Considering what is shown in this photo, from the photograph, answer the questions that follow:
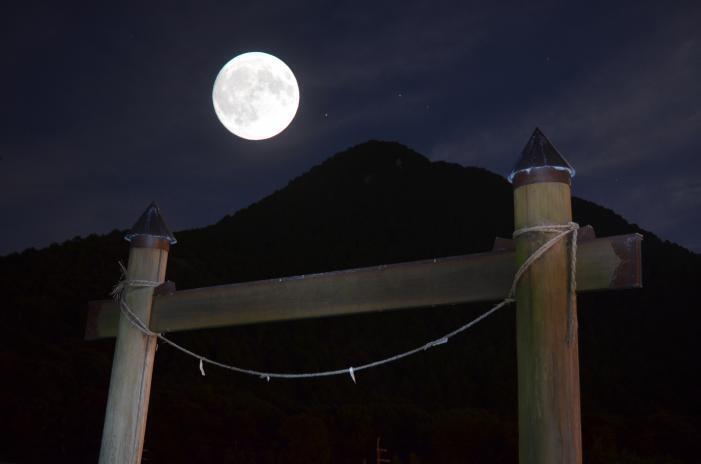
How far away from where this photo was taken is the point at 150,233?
131 inches

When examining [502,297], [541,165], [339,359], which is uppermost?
[339,359]

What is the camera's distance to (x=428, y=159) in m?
96.9

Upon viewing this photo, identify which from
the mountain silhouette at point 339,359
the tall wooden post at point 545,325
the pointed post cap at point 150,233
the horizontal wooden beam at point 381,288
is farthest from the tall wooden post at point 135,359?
the mountain silhouette at point 339,359

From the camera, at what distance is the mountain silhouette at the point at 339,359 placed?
887 inches

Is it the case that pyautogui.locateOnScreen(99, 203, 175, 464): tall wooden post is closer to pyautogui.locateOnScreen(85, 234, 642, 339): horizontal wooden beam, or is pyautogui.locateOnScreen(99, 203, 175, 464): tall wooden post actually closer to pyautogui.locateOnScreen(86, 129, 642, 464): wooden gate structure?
pyautogui.locateOnScreen(86, 129, 642, 464): wooden gate structure

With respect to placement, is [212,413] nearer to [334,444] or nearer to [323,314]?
[334,444]

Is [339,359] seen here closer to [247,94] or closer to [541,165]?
[247,94]

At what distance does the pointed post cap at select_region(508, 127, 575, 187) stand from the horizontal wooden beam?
27cm

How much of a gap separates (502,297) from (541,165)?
50 centimetres

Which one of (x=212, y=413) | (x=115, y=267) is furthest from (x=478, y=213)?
(x=212, y=413)

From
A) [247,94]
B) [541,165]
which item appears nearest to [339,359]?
[247,94]

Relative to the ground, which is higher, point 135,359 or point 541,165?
point 541,165

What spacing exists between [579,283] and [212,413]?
24.1 metres

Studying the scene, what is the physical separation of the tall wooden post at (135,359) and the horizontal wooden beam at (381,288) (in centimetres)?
12
